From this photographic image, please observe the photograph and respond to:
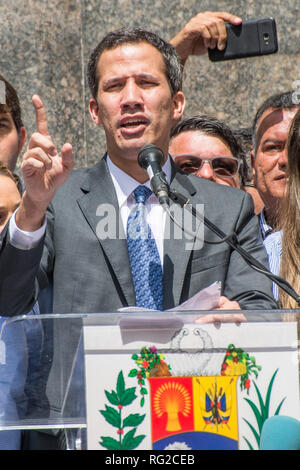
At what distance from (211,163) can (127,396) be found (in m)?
2.23

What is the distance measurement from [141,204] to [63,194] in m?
0.26

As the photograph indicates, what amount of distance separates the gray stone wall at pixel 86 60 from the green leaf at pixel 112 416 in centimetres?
301

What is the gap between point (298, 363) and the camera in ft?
5.88

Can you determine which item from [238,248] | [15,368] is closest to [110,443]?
[15,368]

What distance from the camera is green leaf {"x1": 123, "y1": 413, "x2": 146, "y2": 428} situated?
5.75 ft

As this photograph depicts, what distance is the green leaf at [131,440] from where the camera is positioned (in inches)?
68.3

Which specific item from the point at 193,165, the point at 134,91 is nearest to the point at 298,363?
the point at 134,91

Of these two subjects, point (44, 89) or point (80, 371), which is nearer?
point (80, 371)

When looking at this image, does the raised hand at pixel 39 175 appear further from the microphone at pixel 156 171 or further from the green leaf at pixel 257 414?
the green leaf at pixel 257 414

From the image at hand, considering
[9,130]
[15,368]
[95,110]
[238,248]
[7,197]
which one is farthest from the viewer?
[9,130]

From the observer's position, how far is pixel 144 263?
267 centimetres

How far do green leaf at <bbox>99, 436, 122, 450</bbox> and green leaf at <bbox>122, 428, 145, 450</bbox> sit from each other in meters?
0.01

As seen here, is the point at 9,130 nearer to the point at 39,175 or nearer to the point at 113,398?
the point at 39,175
